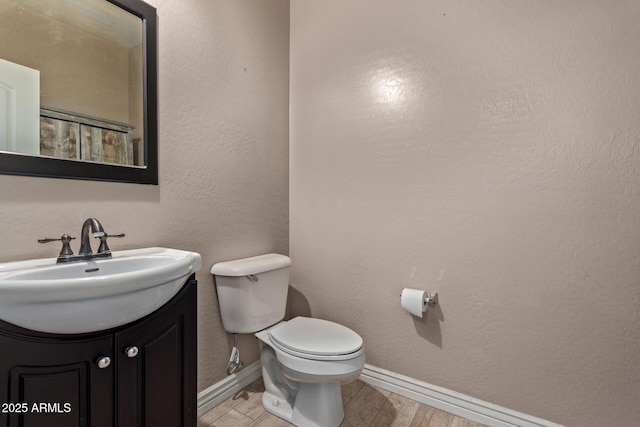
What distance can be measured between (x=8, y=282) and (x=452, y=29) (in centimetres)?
186

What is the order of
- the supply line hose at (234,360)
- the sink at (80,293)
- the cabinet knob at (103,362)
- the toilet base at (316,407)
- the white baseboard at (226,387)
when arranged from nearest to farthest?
1. the sink at (80,293)
2. the cabinet knob at (103,362)
3. the toilet base at (316,407)
4. the white baseboard at (226,387)
5. the supply line hose at (234,360)

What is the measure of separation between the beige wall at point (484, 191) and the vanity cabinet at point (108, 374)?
998mm

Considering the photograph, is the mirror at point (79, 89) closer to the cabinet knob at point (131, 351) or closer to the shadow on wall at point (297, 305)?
the cabinet knob at point (131, 351)

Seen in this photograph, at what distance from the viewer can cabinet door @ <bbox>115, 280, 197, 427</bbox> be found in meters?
0.85

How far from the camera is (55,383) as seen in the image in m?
0.73

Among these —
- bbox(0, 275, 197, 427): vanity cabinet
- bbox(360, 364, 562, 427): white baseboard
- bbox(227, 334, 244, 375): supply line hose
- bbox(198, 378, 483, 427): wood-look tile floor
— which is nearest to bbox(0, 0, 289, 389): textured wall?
bbox(227, 334, 244, 375): supply line hose

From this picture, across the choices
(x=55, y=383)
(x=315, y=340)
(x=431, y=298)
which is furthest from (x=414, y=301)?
(x=55, y=383)

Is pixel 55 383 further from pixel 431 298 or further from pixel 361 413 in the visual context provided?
pixel 431 298

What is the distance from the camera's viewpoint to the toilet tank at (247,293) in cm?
146

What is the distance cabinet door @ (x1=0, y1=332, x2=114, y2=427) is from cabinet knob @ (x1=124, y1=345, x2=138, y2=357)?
41mm

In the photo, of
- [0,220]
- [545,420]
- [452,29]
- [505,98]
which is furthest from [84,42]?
[545,420]

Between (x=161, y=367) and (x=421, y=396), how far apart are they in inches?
50.3

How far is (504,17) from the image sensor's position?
1366 mm

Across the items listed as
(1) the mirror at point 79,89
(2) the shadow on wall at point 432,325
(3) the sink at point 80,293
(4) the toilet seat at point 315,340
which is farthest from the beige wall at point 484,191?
(3) the sink at point 80,293
